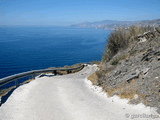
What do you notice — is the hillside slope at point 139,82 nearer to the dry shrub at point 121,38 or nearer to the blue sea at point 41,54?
the dry shrub at point 121,38

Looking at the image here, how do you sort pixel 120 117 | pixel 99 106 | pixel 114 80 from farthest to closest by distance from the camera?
pixel 114 80, pixel 99 106, pixel 120 117

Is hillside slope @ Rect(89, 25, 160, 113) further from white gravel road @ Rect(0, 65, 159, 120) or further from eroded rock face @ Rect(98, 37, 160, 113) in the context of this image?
white gravel road @ Rect(0, 65, 159, 120)

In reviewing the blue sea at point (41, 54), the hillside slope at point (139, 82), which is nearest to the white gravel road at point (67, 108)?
the hillside slope at point (139, 82)

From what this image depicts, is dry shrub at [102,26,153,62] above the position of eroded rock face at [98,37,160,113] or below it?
above

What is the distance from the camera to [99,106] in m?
7.53

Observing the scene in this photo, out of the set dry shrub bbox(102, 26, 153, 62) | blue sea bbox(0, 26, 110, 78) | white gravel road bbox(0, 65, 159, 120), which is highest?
dry shrub bbox(102, 26, 153, 62)

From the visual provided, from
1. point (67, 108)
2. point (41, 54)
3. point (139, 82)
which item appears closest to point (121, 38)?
point (139, 82)

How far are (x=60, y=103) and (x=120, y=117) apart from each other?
2.97 meters

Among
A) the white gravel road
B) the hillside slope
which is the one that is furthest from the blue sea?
the white gravel road

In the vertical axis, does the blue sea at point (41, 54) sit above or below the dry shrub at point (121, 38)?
below

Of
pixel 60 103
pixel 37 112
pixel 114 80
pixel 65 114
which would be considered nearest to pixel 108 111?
pixel 65 114

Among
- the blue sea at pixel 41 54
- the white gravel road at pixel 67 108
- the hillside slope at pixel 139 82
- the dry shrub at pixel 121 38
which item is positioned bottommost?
the blue sea at pixel 41 54

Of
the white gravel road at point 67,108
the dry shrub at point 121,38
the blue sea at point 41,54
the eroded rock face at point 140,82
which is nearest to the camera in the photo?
the white gravel road at point 67,108

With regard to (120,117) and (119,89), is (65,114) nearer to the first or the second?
(120,117)
